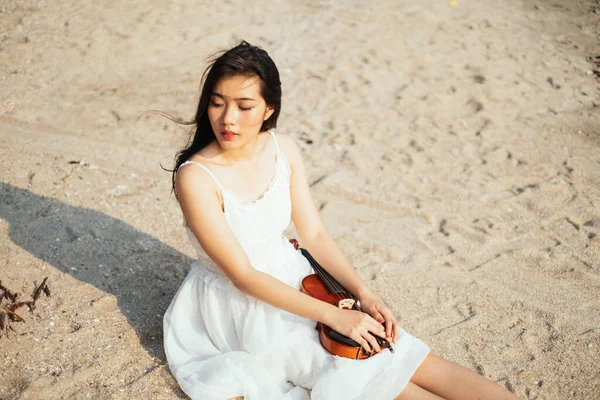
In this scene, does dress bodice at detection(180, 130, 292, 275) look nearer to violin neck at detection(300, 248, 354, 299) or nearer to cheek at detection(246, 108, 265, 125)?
violin neck at detection(300, 248, 354, 299)

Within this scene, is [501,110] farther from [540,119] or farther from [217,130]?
[217,130]

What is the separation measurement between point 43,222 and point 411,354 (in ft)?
9.50

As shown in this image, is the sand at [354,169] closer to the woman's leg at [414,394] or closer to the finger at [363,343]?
the woman's leg at [414,394]

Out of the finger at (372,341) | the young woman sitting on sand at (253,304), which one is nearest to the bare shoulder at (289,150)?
the young woman sitting on sand at (253,304)

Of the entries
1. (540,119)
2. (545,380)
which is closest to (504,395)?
(545,380)

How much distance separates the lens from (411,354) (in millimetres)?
2639

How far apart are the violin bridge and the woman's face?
2.99 feet

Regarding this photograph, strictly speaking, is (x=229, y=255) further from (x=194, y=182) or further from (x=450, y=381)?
(x=450, y=381)

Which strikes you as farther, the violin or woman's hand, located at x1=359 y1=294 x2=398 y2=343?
woman's hand, located at x1=359 y1=294 x2=398 y2=343

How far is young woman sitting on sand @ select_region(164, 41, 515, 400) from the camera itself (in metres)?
2.56

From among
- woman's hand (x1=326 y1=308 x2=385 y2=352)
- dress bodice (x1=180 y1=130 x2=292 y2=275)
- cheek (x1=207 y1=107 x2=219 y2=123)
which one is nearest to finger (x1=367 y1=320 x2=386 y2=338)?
woman's hand (x1=326 y1=308 x2=385 y2=352)

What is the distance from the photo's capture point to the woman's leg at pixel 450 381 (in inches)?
103

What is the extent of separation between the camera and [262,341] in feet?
8.87

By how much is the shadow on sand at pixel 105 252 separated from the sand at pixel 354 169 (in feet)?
0.05
